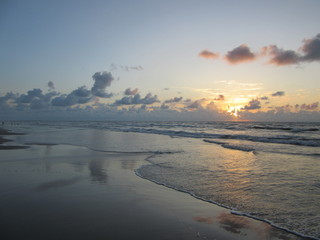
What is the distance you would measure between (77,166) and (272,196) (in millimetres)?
8055

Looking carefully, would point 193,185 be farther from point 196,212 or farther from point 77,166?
point 77,166

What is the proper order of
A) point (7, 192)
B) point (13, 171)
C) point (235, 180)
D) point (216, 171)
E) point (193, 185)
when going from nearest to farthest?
1. point (7, 192)
2. point (193, 185)
3. point (235, 180)
4. point (13, 171)
5. point (216, 171)

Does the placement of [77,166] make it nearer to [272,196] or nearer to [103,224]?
[103,224]

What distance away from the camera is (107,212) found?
533 cm

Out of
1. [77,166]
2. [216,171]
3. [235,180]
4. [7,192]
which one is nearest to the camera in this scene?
[7,192]

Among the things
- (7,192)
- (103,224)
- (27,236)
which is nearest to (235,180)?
(103,224)

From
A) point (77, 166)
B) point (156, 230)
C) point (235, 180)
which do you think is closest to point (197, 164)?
point (235, 180)

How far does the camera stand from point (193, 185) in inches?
309

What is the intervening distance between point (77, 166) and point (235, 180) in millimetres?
6880

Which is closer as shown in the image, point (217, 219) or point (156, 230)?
point (156, 230)

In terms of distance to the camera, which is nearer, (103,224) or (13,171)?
(103,224)

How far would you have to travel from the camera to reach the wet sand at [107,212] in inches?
172

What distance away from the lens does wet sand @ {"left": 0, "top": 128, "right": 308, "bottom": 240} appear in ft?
14.3

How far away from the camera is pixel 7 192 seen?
6508 mm
